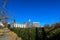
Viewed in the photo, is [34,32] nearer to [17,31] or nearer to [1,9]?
[17,31]

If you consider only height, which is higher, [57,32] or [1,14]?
[1,14]

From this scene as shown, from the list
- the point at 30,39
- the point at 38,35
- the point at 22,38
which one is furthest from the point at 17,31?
the point at 38,35

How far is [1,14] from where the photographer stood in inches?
986

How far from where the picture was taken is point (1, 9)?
24.7 m

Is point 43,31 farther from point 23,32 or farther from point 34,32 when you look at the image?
point 23,32

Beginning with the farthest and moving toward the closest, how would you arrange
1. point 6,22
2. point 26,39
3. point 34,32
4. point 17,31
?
point 6,22, point 17,31, point 26,39, point 34,32

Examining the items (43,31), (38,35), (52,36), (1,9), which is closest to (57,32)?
(52,36)

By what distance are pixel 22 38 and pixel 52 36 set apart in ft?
20.6

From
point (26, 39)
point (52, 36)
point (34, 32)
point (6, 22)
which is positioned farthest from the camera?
point (6, 22)

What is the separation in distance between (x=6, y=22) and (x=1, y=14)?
10.9ft

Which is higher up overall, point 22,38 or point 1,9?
point 1,9

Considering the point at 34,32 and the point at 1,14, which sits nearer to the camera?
the point at 34,32

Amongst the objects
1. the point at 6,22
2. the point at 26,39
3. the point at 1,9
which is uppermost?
the point at 1,9

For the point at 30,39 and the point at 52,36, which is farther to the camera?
the point at 30,39
